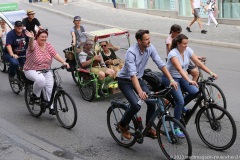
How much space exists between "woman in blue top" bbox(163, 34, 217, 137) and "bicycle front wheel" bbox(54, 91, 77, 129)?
68.5 inches

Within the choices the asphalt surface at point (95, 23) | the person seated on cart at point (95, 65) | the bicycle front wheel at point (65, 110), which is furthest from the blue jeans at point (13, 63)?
the bicycle front wheel at point (65, 110)

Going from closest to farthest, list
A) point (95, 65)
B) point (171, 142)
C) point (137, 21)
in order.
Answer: point (171, 142)
point (95, 65)
point (137, 21)

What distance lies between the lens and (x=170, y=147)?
6.29m

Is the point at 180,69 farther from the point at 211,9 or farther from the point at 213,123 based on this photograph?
the point at 211,9


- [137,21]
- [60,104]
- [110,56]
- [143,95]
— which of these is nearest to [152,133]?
[143,95]

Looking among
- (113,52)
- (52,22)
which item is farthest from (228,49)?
(52,22)

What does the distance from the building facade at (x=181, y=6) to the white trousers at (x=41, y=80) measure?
13.5 metres

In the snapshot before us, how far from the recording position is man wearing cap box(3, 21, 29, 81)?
1008cm

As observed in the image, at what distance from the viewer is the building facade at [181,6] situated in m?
20.1

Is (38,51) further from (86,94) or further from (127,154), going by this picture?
(127,154)

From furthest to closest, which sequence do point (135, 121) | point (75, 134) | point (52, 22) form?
point (52, 22) < point (75, 134) < point (135, 121)

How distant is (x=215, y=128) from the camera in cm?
662

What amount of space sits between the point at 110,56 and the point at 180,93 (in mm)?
4036

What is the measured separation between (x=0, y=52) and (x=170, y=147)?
8358 millimetres
